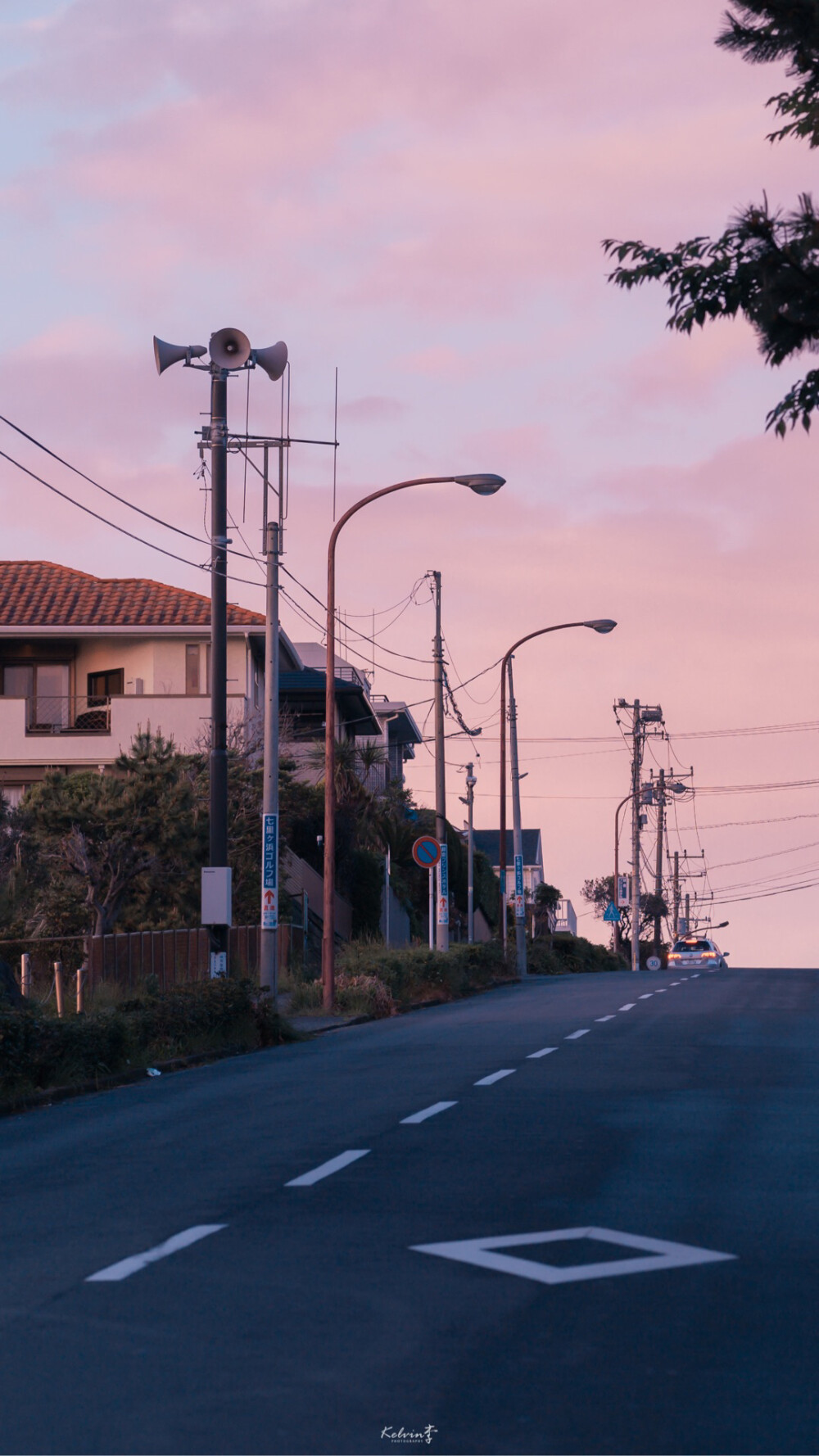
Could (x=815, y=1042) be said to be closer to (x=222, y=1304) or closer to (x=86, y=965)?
(x=86, y=965)

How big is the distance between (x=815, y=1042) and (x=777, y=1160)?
32.3 feet

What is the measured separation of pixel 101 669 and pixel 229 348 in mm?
19826

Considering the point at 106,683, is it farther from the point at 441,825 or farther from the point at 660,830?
the point at 660,830

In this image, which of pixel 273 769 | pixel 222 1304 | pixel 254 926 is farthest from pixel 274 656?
pixel 222 1304

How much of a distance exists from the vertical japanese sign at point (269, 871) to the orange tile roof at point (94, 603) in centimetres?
1673

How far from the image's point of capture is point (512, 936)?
220ft

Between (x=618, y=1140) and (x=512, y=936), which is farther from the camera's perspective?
(x=512, y=936)

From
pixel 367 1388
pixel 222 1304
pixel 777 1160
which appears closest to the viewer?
pixel 367 1388

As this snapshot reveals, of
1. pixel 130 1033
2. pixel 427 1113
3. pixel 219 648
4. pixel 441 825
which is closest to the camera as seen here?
pixel 427 1113

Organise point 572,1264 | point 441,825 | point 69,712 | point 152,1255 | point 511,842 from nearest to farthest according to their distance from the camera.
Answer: point 572,1264
point 152,1255
point 441,825
point 69,712
point 511,842

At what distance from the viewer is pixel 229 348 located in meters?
24.7

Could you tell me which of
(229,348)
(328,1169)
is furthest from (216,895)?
(328,1169)

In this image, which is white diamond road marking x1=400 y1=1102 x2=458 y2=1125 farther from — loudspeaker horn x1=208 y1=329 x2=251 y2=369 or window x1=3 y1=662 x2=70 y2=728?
window x1=3 y1=662 x2=70 y2=728

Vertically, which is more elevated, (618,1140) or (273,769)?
(273,769)
